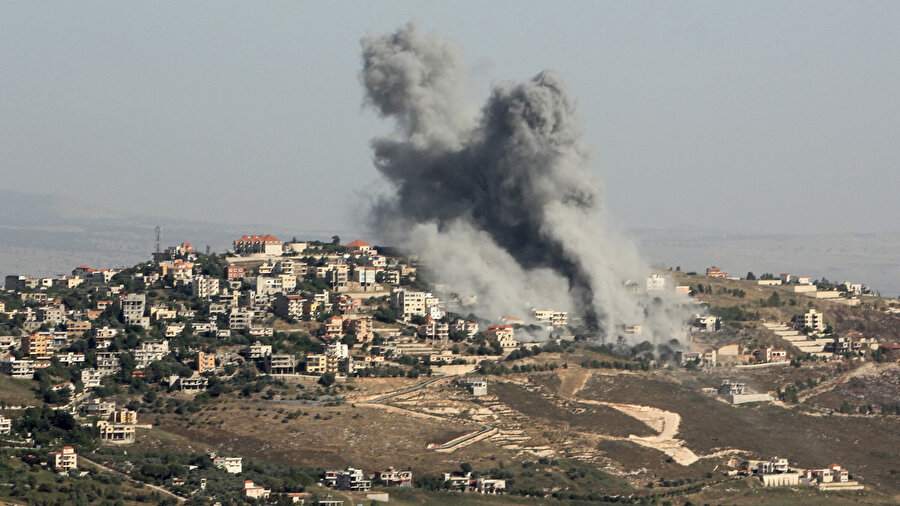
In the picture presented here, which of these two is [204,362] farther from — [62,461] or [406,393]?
[62,461]

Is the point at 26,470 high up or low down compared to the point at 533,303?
down

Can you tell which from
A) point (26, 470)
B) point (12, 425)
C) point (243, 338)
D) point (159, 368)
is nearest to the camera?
point (26, 470)

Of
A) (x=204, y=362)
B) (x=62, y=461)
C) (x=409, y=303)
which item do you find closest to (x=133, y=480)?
(x=62, y=461)

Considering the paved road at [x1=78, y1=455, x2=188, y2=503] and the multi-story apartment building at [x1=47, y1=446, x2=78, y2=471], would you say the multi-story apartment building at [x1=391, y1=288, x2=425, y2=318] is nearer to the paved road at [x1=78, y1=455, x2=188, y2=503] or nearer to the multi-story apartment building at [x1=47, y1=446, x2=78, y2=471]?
the paved road at [x1=78, y1=455, x2=188, y2=503]

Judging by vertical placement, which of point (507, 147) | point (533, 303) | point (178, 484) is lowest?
point (178, 484)

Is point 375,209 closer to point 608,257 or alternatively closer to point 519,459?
point 608,257

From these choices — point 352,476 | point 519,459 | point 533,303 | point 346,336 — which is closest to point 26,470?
point 352,476
